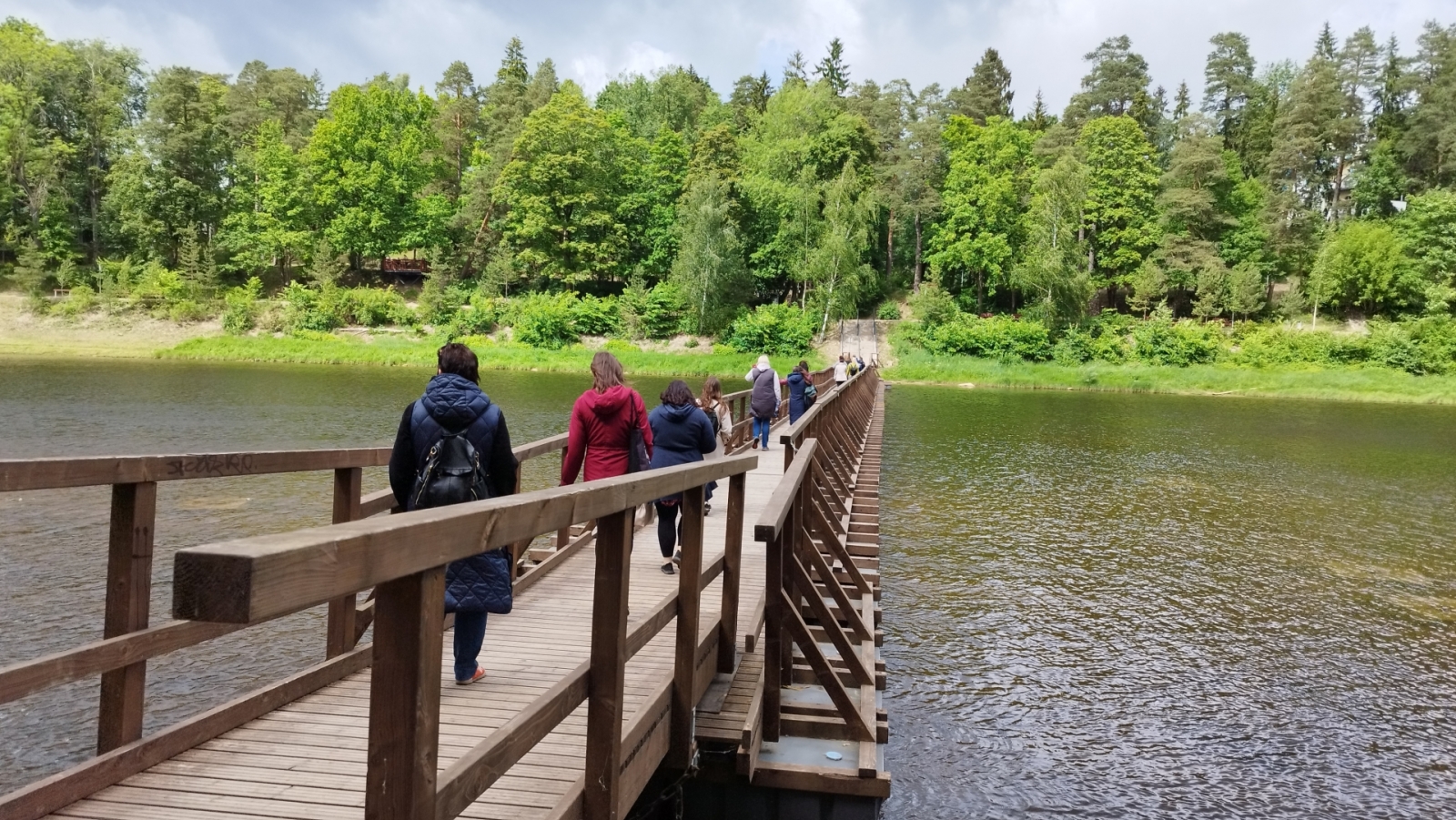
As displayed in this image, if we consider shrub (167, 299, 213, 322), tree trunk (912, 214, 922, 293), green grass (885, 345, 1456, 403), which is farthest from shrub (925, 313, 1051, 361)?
shrub (167, 299, 213, 322)

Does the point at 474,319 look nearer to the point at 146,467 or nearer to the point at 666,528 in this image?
the point at 666,528

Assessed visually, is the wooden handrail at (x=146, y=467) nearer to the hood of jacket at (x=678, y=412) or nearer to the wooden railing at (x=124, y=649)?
the wooden railing at (x=124, y=649)

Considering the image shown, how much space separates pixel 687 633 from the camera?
3887 millimetres

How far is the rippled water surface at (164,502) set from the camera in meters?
7.20

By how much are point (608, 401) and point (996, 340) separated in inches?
1854

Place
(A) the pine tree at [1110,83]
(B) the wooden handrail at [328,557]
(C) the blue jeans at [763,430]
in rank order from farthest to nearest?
1. (A) the pine tree at [1110,83]
2. (C) the blue jeans at [763,430]
3. (B) the wooden handrail at [328,557]

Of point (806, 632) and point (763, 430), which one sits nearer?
point (806, 632)

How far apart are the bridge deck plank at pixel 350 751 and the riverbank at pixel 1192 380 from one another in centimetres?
4297

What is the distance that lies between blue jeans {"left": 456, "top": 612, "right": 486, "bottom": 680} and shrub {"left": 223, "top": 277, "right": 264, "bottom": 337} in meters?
53.7

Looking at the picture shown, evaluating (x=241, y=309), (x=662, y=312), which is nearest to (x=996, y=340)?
(x=662, y=312)

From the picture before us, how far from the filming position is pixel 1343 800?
6.39 meters

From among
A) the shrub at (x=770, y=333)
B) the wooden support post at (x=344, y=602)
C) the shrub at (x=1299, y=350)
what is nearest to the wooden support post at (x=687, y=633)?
the wooden support post at (x=344, y=602)

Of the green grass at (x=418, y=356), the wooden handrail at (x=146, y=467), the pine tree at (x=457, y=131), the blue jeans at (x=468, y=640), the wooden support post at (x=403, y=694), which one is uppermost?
the pine tree at (x=457, y=131)

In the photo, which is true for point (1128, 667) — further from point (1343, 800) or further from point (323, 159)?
point (323, 159)
